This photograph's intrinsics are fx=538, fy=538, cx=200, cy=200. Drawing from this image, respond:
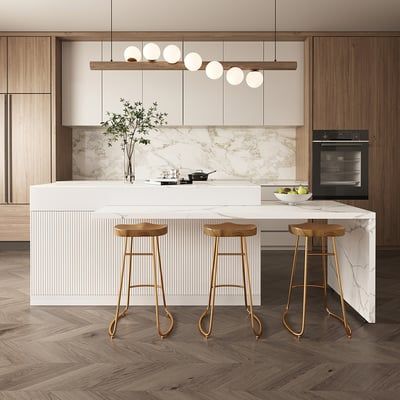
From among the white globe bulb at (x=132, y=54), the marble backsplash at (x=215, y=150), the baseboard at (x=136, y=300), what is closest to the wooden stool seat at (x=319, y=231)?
the baseboard at (x=136, y=300)

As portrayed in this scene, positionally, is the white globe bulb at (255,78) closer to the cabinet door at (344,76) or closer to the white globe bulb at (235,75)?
the white globe bulb at (235,75)

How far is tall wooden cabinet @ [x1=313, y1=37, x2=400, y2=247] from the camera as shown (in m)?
6.54

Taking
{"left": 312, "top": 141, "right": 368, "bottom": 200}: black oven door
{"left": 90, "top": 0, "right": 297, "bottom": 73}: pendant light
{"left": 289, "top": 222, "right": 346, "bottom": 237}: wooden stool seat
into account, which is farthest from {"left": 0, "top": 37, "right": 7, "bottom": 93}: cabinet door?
{"left": 289, "top": 222, "right": 346, "bottom": 237}: wooden stool seat

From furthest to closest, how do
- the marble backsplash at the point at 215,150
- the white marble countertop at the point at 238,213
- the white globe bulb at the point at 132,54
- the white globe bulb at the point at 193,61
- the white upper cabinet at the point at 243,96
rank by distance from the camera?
the marble backsplash at the point at 215,150, the white upper cabinet at the point at 243,96, the white globe bulb at the point at 132,54, the white globe bulb at the point at 193,61, the white marble countertop at the point at 238,213

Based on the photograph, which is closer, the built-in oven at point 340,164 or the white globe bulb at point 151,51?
the white globe bulb at point 151,51

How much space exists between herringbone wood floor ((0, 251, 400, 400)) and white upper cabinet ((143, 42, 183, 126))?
335 cm

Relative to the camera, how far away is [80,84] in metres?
6.79

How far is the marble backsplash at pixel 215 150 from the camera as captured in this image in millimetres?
7270

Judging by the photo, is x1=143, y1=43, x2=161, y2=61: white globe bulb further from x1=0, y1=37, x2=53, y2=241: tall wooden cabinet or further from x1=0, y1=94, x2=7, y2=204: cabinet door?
x1=0, y1=94, x2=7, y2=204: cabinet door

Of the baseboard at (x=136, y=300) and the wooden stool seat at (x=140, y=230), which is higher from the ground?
the wooden stool seat at (x=140, y=230)

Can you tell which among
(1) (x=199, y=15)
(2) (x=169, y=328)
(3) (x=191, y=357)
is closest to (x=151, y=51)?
(1) (x=199, y=15)

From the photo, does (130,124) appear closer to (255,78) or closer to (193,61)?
(193,61)

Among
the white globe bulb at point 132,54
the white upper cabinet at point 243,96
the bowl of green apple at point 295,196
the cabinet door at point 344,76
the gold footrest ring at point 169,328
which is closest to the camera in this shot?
the gold footrest ring at point 169,328

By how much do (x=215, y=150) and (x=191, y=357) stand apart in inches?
177
